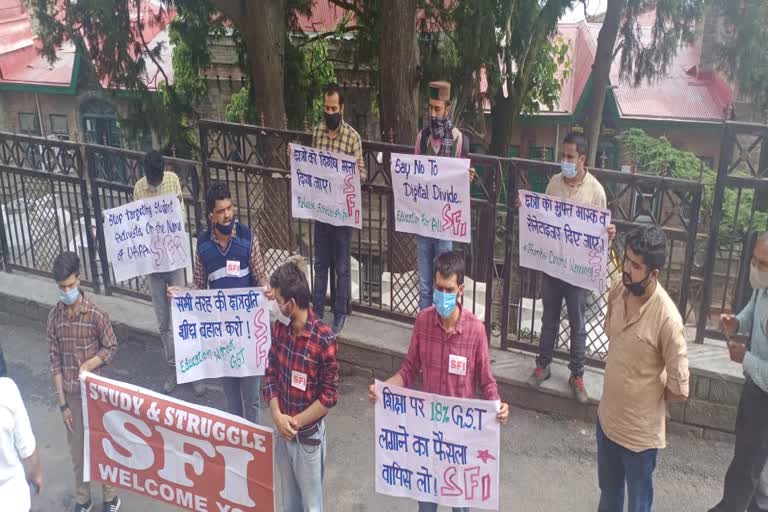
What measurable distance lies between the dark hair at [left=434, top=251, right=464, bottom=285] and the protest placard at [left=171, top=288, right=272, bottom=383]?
4.91 ft

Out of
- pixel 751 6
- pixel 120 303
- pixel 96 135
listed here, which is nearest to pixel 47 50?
pixel 120 303

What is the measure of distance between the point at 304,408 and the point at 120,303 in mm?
4466

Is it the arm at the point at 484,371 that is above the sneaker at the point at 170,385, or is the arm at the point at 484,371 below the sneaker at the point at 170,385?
above

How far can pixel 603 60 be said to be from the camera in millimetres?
14773

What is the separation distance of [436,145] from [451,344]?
96.3 inches

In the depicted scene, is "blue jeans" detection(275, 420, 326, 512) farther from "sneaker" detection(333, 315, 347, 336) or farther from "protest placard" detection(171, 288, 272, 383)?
"sneaker" detection(333, 315, 347, 336)

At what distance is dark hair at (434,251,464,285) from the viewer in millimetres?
3842

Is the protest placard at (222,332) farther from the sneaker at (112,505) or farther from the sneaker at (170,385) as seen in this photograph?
the sneaker at (170,385)

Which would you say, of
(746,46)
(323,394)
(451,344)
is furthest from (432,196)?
(746,46)

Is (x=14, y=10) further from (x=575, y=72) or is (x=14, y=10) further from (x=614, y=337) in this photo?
(x=614, y=337)

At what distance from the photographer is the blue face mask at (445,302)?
3.81 meters

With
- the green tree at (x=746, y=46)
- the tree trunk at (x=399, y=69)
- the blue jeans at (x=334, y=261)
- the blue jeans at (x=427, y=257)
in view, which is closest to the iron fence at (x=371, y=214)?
Answer: the blue jeans at (x=334, y=261)

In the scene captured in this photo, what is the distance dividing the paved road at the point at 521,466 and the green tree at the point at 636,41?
9.81m

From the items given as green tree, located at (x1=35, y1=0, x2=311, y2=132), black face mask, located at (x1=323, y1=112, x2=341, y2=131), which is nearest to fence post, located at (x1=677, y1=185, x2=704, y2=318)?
black face mask, located at (x1=323, y1=112, x2=341, y2=131)
